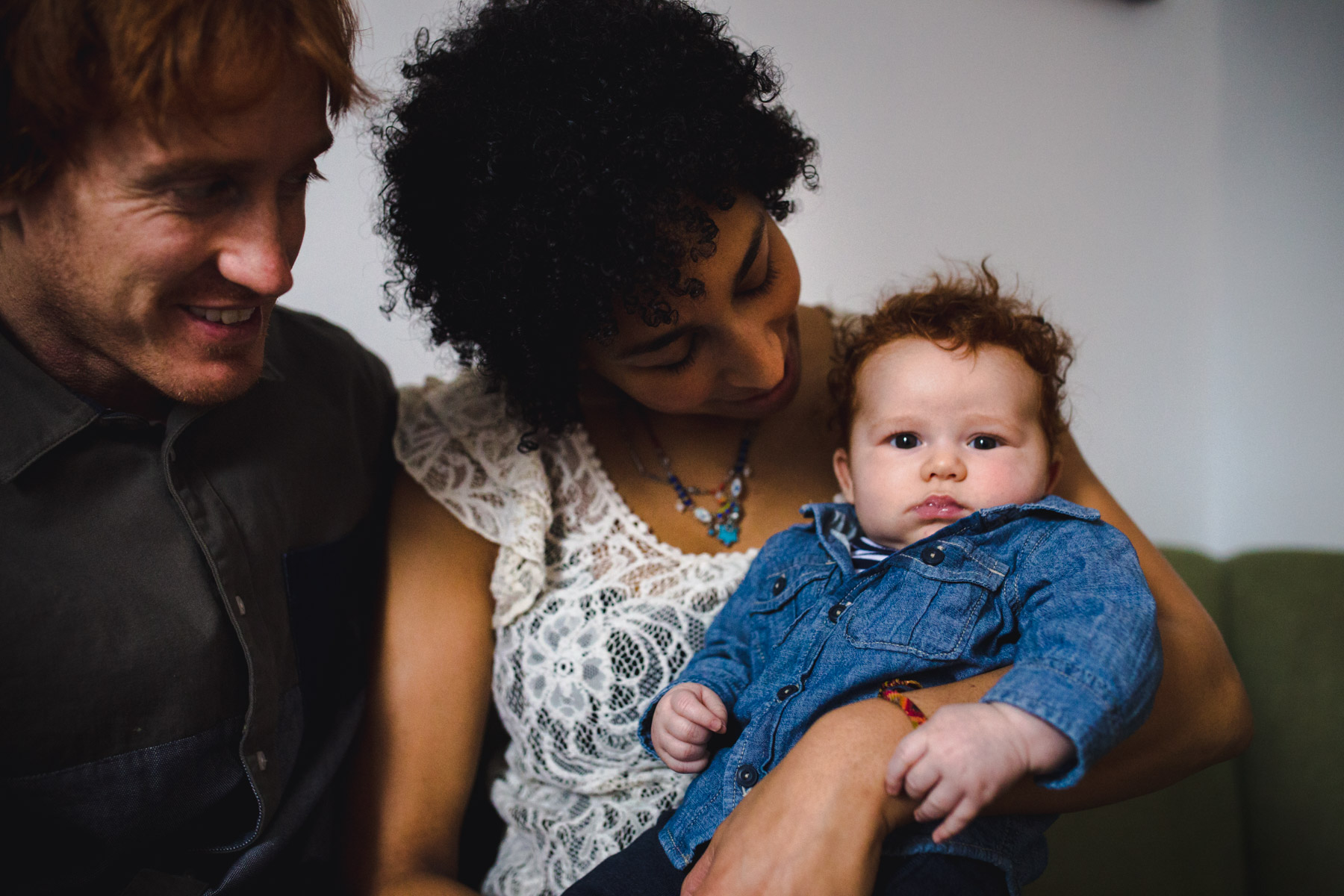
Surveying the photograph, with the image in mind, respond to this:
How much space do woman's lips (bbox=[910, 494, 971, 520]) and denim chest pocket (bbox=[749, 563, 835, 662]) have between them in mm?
140

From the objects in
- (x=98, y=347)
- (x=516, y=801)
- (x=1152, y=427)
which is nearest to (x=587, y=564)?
(x=516, y=801)

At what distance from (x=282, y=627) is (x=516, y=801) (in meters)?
0.46

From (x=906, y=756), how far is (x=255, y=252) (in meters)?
0.81

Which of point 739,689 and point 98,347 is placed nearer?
point 98,347

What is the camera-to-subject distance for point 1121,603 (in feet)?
3.00

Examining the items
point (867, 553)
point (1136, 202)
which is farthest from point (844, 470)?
A: point (1136, 202)

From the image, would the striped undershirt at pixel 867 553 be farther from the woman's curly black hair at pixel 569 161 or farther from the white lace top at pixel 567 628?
the woman's curly black hair at pixel 569 161

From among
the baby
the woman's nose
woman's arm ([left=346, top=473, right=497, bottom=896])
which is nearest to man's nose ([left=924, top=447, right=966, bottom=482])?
the baby

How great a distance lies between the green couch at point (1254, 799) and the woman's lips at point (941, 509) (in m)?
0.88

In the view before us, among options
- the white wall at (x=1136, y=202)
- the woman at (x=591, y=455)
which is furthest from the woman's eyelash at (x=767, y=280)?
the white wall at (x=1136, y=202)

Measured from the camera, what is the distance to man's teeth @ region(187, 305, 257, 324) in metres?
0.99

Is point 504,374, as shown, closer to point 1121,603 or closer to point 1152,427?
point 1121,603

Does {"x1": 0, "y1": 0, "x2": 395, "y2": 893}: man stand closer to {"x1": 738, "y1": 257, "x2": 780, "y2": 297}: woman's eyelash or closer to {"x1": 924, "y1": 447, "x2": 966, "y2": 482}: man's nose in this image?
{"x1": 738, "y1": 257, "x2": 780, "y2": 297}: woman's eyelash

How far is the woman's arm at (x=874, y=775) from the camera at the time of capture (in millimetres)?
884
